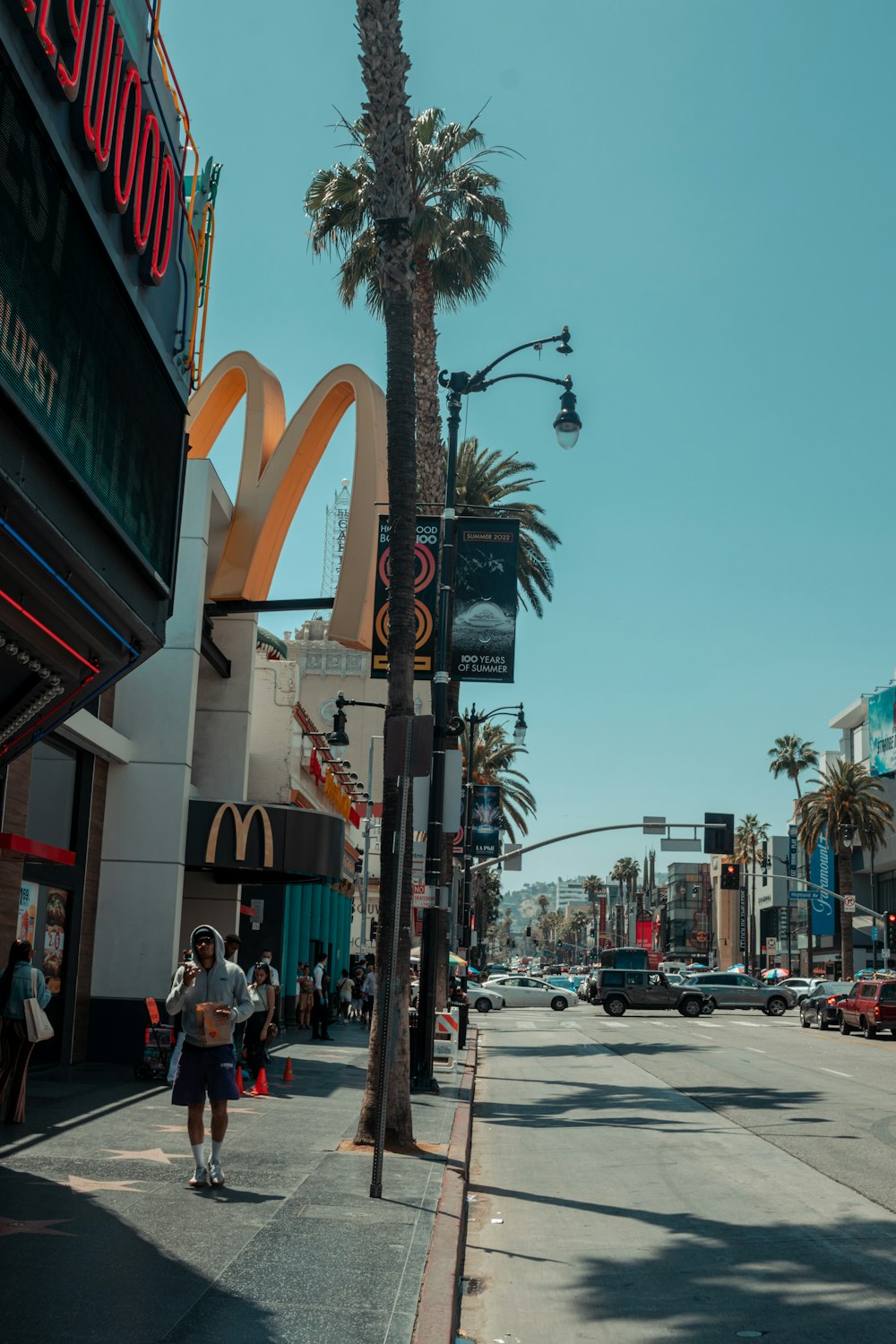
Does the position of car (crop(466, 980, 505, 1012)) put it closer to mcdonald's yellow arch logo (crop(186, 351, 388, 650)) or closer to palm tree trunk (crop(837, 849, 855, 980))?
palm tree trunk (crop(837, 849, 855, 980))

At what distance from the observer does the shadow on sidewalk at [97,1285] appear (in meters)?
6.32

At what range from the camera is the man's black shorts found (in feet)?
32.2

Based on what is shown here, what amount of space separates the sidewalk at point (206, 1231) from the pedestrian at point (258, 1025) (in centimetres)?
348

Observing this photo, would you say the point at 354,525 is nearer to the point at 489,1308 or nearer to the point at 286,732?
the point at 286,732

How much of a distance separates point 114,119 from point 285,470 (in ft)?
53.9

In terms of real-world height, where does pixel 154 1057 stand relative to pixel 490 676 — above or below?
below

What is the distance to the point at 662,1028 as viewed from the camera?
39844 millimetres

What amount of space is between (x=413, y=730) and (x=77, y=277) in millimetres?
4929

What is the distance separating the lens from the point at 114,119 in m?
7.23

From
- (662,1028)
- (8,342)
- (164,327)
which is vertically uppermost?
(164,327)

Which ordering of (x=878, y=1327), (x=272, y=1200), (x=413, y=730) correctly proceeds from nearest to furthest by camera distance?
(x=878, y=1327), (x=272, y=1200), (x=413, y=730)

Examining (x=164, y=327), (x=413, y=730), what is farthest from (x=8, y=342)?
(x=413, y=730)

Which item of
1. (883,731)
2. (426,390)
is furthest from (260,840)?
(883,731)

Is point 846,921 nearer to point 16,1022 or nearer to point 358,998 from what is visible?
point 358,998
